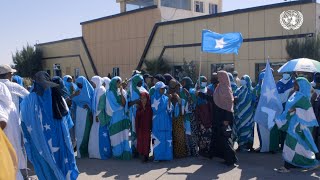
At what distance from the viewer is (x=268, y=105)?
7.24m

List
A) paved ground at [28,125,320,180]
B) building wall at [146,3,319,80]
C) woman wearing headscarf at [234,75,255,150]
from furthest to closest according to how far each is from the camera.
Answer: building wall at [146,3,319,80], woman wearing headscarf at [234,75,255,150], paved ground at [28,125,320,180]

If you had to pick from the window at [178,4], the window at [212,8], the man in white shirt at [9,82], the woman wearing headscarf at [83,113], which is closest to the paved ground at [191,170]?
the woman wearing headscarf at [83,113]

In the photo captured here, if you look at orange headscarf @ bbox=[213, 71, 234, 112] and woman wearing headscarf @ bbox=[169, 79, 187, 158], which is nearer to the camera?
orange headscarf @ bbox=[213, 71, 234, 112]

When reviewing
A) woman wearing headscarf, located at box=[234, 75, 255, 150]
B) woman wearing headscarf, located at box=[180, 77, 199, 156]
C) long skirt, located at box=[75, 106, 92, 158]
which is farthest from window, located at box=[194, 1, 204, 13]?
long skirt, located at box=[75, 106, 92, 158]

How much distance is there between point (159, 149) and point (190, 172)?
916 mm

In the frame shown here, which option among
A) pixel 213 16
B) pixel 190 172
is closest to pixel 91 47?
pixel 213 16

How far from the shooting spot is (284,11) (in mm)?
17141

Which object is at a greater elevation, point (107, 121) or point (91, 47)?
point (91, 47)

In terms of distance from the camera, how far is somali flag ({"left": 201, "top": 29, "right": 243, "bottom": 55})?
8844 millimetres

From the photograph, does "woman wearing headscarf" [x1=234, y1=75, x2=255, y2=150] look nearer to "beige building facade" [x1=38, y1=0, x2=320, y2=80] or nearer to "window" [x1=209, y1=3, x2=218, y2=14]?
"beige building facade" [x1=38, y1=0, x2=320, y2=80]

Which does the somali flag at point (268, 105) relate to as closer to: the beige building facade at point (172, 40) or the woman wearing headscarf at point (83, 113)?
the woman wearing headscarf at point (83, 113)

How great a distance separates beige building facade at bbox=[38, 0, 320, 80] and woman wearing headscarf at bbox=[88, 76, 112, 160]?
3953mm

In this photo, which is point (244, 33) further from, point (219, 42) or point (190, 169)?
point (190, 169)

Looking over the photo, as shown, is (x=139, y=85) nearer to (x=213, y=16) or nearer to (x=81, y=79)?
(x=81, y=79)
